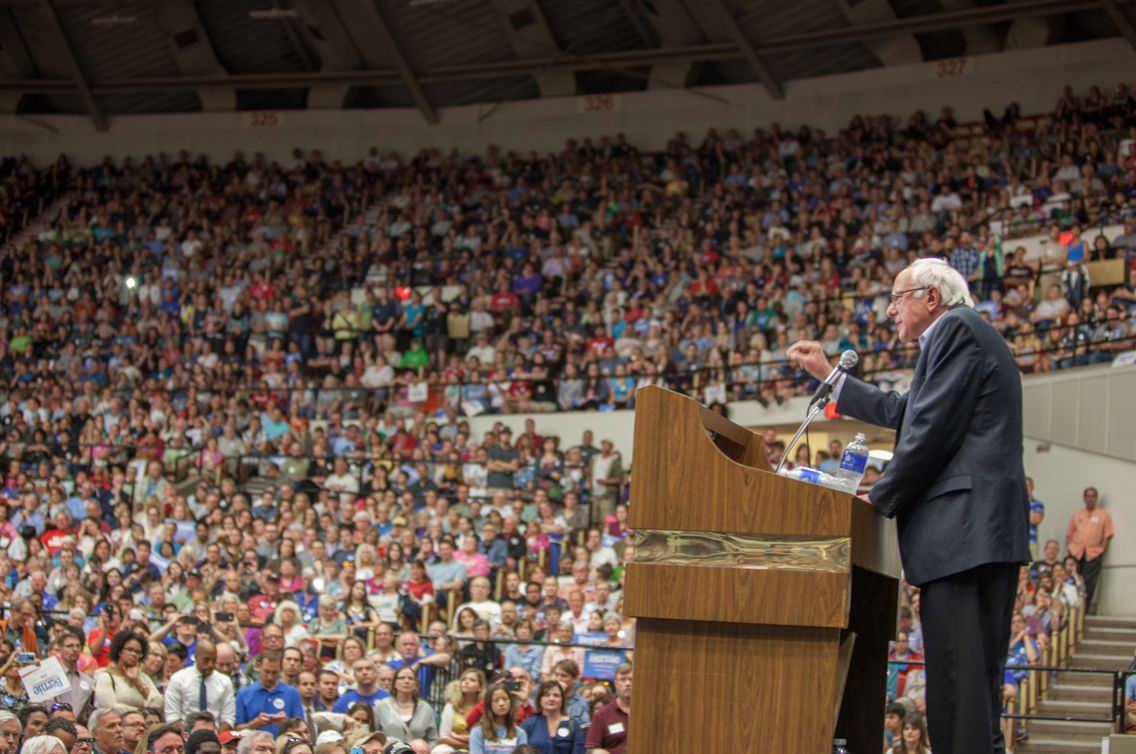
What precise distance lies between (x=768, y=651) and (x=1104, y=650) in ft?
33.0

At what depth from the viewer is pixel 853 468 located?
3.96m

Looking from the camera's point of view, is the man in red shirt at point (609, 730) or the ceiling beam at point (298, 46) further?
the ceiling beam at point (298, 46)

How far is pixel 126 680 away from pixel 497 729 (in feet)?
8.03

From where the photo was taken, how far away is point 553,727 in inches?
326

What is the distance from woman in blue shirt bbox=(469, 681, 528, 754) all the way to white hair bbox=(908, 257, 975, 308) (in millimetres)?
5039

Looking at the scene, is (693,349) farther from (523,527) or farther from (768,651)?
(768,651)

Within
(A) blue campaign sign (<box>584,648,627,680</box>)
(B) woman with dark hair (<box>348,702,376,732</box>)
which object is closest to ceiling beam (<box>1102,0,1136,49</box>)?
(A) blue campaign sign (<box>584,648,627,680</box>)

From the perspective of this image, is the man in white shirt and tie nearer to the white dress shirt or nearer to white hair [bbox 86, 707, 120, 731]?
the white dress shirt

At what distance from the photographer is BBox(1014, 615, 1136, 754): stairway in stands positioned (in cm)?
1077

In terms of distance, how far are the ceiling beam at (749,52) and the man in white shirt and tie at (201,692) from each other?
14509mm

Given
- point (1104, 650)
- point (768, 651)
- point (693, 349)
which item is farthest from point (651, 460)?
point (693, 349)

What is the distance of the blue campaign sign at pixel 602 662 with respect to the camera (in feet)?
33.6

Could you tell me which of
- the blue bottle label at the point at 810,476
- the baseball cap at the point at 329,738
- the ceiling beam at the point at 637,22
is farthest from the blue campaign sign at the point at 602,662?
the ceiling beam at the point at 637,22

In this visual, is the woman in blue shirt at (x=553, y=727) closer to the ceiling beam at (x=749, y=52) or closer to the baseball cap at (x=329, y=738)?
the baseball cap at (x=329, y=738)
